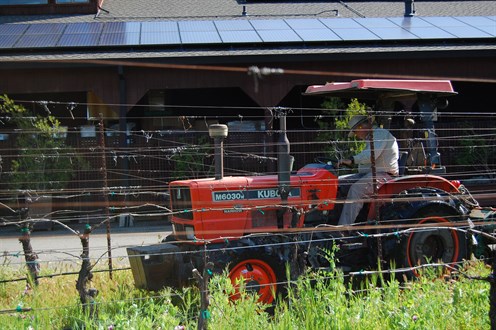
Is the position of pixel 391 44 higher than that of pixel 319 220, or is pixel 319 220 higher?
pixel 391 44

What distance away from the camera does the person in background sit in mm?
7309

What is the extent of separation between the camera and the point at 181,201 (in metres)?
7.27

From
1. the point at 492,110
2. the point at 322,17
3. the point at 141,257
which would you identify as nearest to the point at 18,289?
the point at 141,257

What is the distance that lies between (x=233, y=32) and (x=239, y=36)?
484 millimetres

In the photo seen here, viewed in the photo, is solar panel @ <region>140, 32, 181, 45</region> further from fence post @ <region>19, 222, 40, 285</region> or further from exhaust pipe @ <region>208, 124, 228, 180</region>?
exhaust pipe @ <region>208, 124, 228, 180</region>

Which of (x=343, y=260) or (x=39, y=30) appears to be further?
(x=39, y=30)

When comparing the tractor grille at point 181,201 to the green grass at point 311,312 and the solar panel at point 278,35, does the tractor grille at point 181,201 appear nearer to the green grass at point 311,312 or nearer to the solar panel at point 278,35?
the green grass at point 311,312

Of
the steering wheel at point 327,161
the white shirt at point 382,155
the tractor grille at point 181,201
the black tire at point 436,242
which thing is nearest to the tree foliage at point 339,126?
the steering wheel at point 327,161

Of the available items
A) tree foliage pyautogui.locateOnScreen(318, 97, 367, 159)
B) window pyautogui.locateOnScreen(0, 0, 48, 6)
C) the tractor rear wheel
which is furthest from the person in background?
window pyautogui.locateOnScreen(0, 0, 48, 6)

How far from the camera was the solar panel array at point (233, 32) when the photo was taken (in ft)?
52.1

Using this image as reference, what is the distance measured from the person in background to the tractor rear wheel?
1.02 metres

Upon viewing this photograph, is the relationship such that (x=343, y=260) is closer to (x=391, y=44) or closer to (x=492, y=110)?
(x=391, y=44)

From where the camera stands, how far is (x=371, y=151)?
7152mm

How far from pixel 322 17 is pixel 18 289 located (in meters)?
13.6
